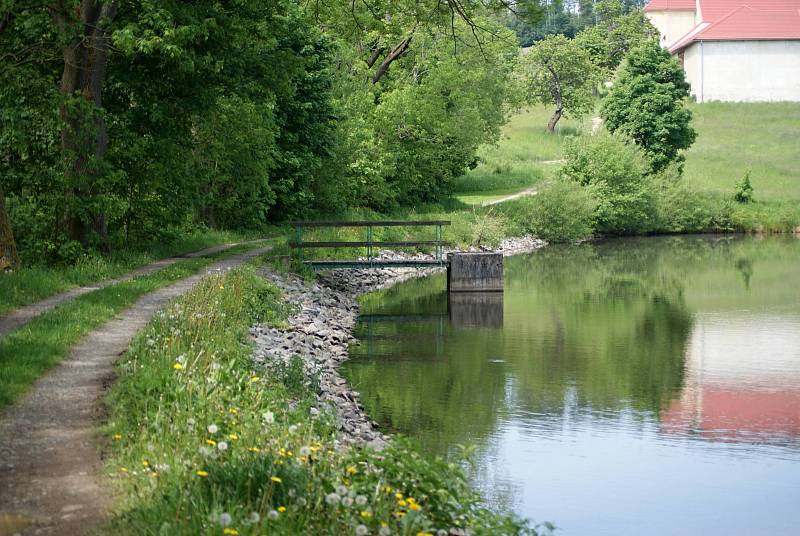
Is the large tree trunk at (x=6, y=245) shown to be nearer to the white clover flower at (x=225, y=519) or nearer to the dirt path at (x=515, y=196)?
the white clover flower at (x=225, y=519)

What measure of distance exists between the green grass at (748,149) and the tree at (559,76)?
9.42 m

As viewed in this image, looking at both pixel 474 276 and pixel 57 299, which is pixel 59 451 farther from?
pixel 474 276

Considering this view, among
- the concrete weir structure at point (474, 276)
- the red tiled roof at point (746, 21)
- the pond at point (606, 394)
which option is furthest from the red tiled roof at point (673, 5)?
the concrete weir structure at point (474, 276)

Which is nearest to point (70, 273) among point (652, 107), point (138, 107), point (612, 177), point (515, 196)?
point (138, 107)

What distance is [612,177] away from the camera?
60062 millimetres

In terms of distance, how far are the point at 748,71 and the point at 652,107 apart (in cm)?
3591

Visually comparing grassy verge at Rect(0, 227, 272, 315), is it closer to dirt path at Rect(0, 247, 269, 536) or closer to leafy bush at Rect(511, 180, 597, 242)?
dirt path at Rect(0, 247, 269, 536)

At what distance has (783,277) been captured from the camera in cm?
4041

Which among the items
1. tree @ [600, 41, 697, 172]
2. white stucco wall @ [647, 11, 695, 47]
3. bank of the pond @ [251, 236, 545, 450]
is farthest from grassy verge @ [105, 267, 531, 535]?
white stucco wall @ [647, 11, 695, 47]

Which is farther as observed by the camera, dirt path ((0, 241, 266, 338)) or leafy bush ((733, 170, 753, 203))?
leafy bush ((733, 170, 753, 203))

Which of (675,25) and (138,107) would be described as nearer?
(138,107)

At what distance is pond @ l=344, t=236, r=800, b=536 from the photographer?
13.9m

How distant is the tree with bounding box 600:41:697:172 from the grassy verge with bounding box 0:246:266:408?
50.3 m

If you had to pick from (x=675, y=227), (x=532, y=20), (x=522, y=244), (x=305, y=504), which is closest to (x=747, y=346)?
(x=532, y=20)
